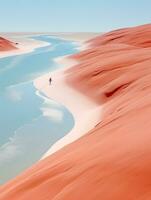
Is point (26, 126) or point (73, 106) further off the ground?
point (26, 126)

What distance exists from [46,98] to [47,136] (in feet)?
41.1

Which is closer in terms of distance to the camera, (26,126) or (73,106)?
(26,126)

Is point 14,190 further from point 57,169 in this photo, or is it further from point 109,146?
point 109,146

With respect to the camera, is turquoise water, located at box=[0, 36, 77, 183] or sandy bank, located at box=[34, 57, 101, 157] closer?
turquoise water, located at box=[0, 36, 77, 183]

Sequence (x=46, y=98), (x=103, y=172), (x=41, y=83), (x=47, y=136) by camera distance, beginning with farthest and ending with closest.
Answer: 1. (x=41, y=83)
2. (x=46, y=98)
3. (x=47, y=136)
4. (x=103, y=172)

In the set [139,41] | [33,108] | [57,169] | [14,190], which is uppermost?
[57,169]

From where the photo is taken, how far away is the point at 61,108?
102ft

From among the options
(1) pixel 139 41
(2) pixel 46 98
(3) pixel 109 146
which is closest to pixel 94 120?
(2) pixel 46 98

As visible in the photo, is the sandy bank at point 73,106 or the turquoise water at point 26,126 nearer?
the turquoise water at point 26,126

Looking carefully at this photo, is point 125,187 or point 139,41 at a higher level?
point 125,187

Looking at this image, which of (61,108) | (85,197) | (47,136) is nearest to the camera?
(85,197)

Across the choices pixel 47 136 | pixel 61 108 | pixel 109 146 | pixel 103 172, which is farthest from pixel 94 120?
pixel 103 172

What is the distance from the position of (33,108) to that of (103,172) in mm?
25458

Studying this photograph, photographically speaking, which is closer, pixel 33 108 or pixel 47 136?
pixel 47 136
